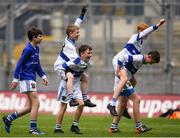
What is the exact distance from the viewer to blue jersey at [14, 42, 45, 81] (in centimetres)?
1606

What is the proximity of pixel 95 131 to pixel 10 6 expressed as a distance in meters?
15.3

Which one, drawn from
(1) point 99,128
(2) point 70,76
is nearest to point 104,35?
(1) point 99,128

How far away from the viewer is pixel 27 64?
16156mm

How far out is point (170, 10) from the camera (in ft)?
101

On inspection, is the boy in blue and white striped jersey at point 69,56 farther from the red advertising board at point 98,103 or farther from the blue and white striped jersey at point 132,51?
the red advertising board at point 98,103

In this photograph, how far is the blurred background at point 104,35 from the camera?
100ft

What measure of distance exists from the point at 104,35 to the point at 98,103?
3761 millimetres

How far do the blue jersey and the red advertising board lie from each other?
36.6 ft

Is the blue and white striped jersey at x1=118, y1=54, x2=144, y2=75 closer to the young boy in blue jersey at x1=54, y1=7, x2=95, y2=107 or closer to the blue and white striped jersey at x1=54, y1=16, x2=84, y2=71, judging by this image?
the young boy in blue jersey at x1=54, y1=7, x2=95, y2=107

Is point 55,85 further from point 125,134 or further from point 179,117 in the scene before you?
point 125,134

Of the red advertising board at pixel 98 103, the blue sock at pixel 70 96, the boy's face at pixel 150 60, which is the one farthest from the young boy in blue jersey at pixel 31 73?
the red advertising board at pixel 98 103

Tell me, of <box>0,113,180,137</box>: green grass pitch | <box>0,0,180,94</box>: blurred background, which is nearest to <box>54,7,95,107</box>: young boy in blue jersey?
<box>0,113,180,137</box>: green grass pitch

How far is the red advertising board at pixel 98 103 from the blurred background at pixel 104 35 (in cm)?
218

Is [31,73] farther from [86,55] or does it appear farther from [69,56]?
[86,55]
